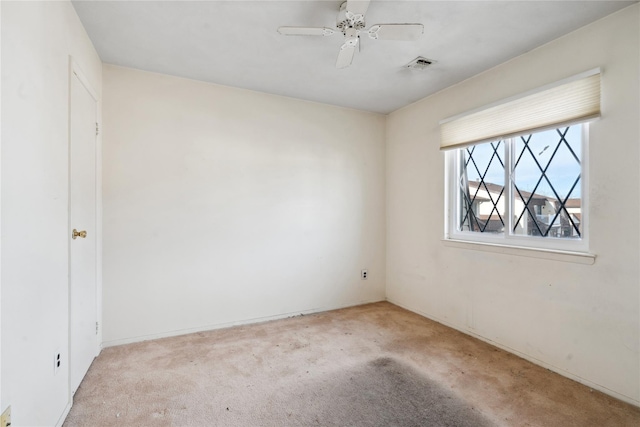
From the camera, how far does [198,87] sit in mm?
2926

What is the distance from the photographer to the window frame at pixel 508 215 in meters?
2.13

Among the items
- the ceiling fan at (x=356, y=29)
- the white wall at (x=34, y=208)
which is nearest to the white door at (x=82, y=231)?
the white wall at (x=34, y=208)

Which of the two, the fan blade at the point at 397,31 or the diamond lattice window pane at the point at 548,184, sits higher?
the fan blade at the point at 397,31

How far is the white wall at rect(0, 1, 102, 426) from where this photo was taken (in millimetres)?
1174

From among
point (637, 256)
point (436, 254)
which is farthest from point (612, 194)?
point (436, 254)

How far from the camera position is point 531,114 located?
2.37 m

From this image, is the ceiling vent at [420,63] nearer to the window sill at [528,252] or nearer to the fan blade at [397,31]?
the fan blade at [397,31]

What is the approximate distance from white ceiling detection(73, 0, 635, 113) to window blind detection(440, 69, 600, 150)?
0.37 meters

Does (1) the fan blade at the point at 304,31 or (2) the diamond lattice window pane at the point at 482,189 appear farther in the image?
(2) the diamond lattice window pane at the point at 482,189

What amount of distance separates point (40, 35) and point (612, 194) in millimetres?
3365

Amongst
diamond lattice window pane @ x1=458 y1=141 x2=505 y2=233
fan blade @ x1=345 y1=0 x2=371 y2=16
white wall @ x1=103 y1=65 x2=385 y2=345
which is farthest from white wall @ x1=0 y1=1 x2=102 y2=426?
diamond lattice window pane @ x1=458 y1=141 x2=505 y2=233

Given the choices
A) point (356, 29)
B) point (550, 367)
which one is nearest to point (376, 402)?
point (550, 367)

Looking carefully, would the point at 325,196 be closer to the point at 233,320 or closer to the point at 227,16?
the point at 233,320

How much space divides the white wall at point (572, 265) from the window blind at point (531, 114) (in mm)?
75
